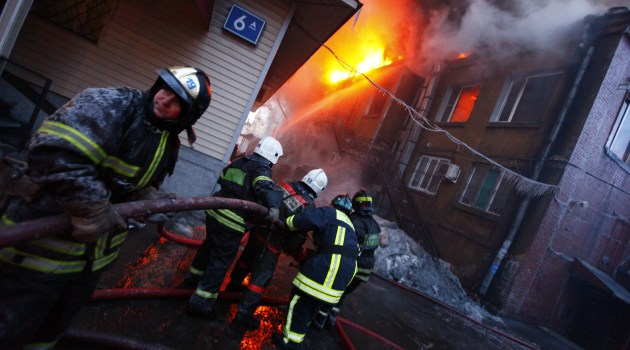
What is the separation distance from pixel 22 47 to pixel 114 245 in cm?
612

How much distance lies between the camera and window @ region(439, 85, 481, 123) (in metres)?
12.6

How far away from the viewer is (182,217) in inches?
242

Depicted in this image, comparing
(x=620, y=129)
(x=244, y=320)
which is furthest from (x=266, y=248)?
(x=620, y=129)

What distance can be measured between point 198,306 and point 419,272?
7.48m

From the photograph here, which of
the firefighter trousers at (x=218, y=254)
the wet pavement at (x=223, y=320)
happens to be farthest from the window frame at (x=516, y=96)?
the firefighter trousers at (x=218, y=254)

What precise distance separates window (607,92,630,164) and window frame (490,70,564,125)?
1.98 m

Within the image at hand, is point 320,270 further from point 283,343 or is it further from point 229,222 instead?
point 229,222

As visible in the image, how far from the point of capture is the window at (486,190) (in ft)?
31.2

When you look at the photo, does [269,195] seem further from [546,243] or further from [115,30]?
[546,243]

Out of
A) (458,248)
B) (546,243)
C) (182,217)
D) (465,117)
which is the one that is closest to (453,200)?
(458,248)

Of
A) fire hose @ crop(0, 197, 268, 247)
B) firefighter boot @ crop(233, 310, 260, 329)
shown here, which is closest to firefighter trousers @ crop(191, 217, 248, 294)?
firefighter boot @ crop(233, 310, 260, 329)

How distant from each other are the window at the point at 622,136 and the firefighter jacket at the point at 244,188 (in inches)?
422

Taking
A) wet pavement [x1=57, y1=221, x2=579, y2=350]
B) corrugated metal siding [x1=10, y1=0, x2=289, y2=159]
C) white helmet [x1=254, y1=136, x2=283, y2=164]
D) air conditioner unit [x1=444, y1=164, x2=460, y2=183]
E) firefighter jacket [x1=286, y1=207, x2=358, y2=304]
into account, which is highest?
air conditioner unit [x1=444, y1=164, x2=460, y2=183]

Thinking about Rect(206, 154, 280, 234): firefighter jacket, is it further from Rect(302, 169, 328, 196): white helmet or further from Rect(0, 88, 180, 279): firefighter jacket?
Rect(0, 88, 180, 279): firefighter jacket
